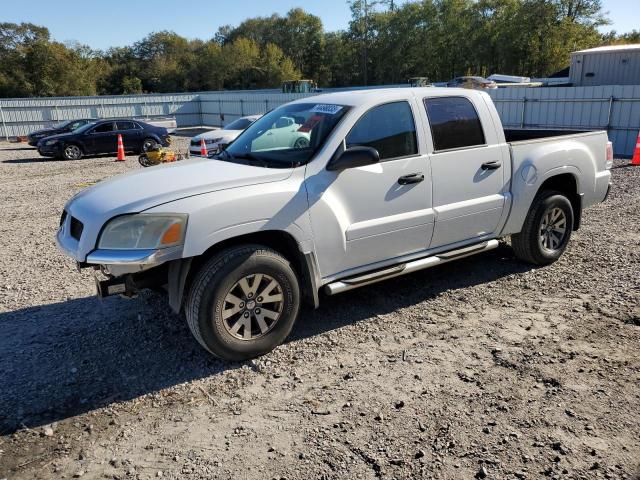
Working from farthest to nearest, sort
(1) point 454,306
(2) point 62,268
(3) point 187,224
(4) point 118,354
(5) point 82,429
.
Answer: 1. (2) point 62,268
2. (1) point 454,306
3. (4) point 118,354
4. (3) point 187,224
5. (5) point 82,429

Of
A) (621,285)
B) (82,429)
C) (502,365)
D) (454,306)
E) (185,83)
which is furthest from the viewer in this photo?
(185,83)

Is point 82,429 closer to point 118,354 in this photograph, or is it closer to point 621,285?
point 118,354

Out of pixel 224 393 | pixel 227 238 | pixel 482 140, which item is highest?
pixel 482 140

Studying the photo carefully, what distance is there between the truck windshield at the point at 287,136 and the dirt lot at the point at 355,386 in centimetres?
148

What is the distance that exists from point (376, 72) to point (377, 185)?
77.2 meters

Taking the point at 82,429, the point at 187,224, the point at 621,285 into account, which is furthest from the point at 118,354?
the point at 621,285

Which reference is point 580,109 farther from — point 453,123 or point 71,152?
point 71,152

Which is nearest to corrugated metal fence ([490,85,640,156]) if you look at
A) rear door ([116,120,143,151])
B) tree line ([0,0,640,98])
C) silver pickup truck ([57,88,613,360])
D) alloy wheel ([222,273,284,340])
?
silver pickup truck ([57,88,613,360])

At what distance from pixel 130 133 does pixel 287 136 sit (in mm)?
16430

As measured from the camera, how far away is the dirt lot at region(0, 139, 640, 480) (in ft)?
9.68

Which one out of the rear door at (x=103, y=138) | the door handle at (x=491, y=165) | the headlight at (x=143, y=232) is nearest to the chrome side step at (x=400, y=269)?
the door handle at (x=491, y=165)

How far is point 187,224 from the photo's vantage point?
3.54 m

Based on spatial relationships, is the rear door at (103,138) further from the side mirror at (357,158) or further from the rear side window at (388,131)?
the side mirror at (357,158)

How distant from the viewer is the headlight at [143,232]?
11.6 ft
